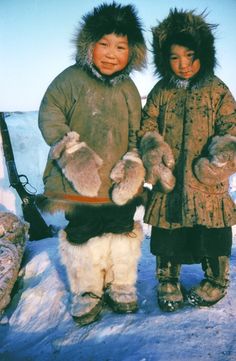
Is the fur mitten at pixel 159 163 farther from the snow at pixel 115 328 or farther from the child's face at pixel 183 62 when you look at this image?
the snow at pixel 115 328

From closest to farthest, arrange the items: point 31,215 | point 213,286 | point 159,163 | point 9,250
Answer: point 159,163
point 213,286
point 9,250
point 31,215

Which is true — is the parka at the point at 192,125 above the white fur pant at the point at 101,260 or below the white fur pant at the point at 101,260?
above

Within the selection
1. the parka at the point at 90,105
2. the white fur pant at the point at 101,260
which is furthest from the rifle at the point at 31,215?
the parka at the point at 90,105

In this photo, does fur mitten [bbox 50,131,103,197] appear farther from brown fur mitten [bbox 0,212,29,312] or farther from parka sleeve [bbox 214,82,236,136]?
brown fur mitten [bbox 0,212,29,312]

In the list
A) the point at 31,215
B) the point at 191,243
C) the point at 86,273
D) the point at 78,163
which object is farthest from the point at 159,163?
the point at 31,215

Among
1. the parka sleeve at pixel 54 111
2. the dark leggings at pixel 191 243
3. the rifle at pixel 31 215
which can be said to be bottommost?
the rifle at pixel 31 215

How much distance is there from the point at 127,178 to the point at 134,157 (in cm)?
14

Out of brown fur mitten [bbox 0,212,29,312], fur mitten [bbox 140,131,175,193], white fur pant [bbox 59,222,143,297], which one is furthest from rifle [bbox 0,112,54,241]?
fur mitten [bbox 140,131,175,193]

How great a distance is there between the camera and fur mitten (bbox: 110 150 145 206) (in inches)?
70.5

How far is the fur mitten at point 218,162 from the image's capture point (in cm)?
168

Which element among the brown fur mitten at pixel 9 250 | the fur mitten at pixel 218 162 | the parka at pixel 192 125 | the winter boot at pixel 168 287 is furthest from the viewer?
the brown fur mitten at pixel 9 250

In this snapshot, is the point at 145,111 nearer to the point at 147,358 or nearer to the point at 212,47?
the point at 212,47

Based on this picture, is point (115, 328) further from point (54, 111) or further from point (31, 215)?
point (31, 215)

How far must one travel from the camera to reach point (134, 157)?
1866 mm
